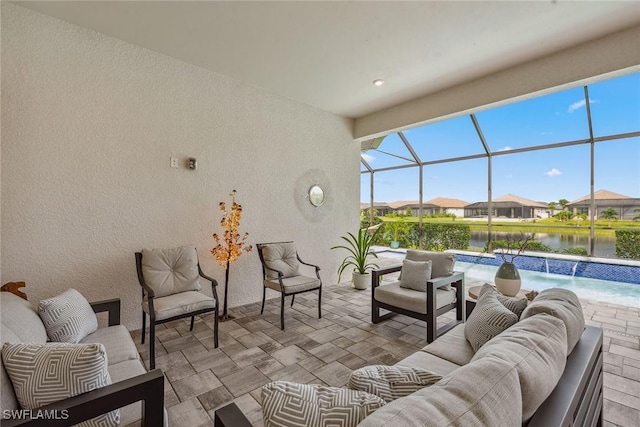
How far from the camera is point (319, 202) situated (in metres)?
4.77

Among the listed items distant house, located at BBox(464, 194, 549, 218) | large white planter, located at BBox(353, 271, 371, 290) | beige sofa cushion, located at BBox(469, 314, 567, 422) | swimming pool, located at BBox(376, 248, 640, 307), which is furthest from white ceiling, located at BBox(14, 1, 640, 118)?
swimming pool, located at BBox(376, 248, 640, 307)

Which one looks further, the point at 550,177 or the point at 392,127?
the point at 550,177

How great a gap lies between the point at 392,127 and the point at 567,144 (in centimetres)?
298

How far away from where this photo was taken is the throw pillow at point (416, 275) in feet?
10.0

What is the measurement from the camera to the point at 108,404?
1.09 metres

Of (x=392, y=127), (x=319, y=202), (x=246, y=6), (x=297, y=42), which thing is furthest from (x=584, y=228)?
(x=246, y=6)

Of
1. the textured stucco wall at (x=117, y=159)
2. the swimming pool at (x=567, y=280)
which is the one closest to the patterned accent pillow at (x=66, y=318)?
the textured stucco wall at (x=117, y=159)

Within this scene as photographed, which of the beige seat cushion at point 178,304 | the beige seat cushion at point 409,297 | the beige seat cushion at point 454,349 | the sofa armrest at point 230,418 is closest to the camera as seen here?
the sofa armrest at point 230,418

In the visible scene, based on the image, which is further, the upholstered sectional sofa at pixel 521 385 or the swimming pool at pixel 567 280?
the swimming pool at pixel 567 280

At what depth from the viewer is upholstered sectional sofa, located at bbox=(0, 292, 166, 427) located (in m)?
0.99

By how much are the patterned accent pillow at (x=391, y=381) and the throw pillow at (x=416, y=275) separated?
7.14ft

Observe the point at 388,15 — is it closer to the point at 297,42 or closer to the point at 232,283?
the point at 297,42

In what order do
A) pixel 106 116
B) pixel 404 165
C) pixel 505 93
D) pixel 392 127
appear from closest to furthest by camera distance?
pixel 106 116, pixel 505 93, pixel 392 127, pixel 404 165

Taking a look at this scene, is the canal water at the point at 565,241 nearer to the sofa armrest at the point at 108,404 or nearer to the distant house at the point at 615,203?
the distant house at the point at 615,203
